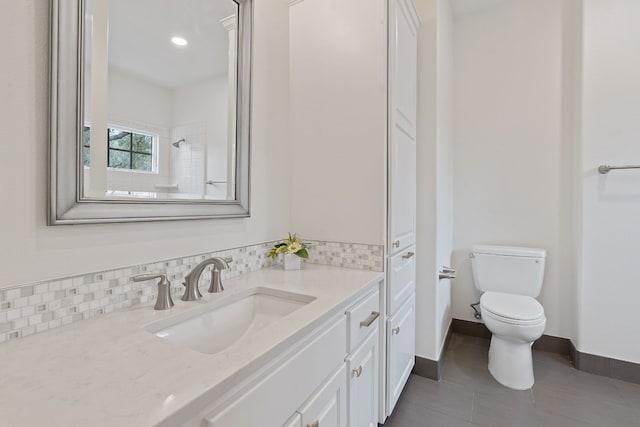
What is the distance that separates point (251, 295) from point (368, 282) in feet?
1.57

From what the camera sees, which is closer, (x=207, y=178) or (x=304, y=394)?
(x=304, y=394)

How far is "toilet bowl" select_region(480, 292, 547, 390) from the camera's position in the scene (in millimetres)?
1778

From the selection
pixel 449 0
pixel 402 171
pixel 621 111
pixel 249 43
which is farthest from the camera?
pixel 449 0

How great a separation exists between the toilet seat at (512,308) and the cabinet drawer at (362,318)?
99cm

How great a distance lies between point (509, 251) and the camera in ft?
7.41

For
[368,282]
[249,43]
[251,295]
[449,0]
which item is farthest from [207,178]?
[449,0]

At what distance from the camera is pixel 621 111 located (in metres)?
1.89

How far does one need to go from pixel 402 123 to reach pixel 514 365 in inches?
65.0

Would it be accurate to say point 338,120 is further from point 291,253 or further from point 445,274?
point 445,274

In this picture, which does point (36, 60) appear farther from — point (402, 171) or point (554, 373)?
point (554, 373)

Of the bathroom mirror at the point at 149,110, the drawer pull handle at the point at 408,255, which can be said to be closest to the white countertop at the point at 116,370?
the bathroom mirror at the point at 149,110

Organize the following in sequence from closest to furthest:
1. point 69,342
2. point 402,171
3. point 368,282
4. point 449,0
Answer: point 69,342 → point 368,282 → point 402,171 → point 449,0

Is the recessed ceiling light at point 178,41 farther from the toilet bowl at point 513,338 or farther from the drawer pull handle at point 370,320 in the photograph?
the toilet bowl at point 513,338

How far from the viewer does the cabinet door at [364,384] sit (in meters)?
1.11
